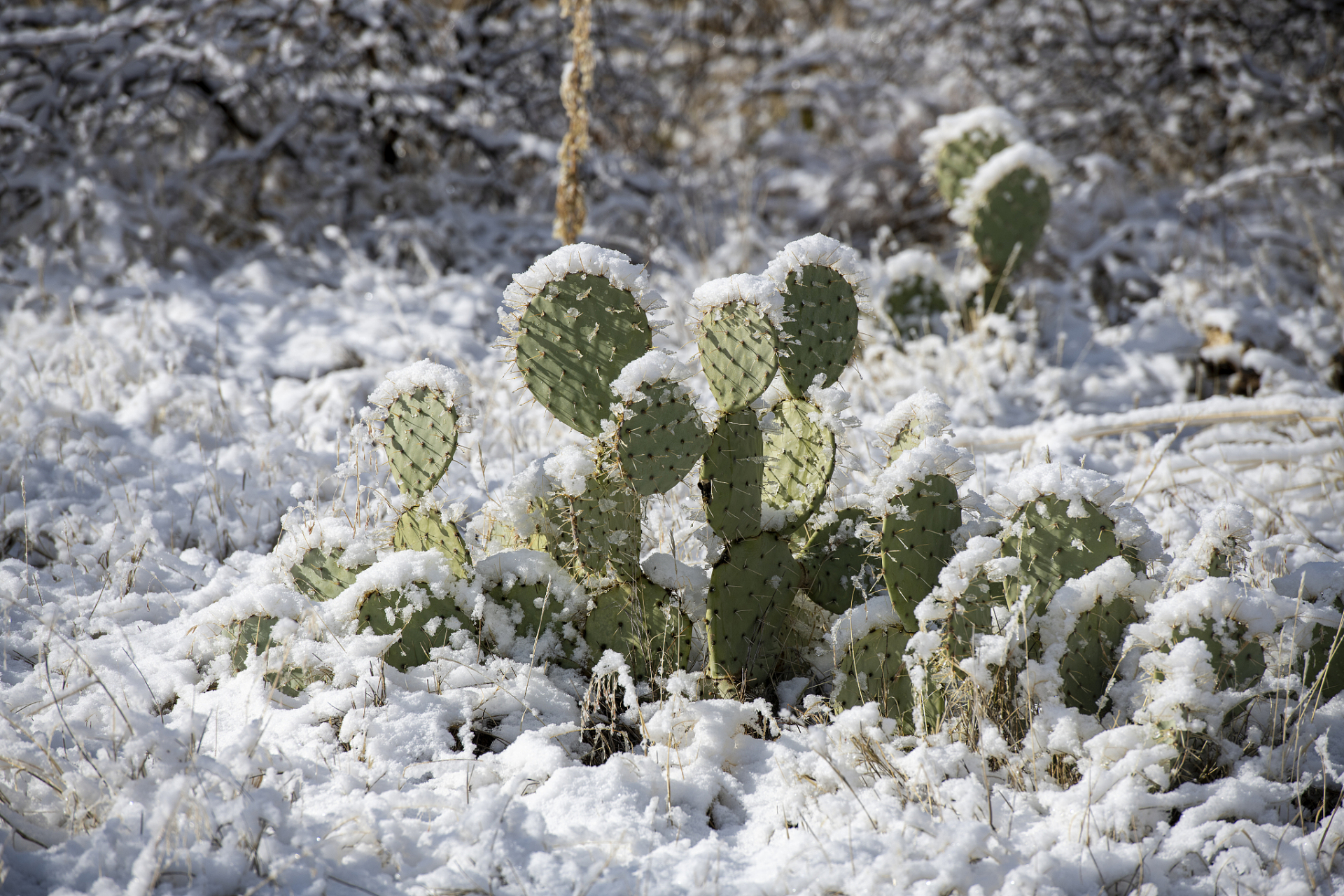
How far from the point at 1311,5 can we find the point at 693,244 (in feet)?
15.3

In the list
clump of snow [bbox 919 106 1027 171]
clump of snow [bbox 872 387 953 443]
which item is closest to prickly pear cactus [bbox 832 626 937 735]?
clump of snow [bbox 872 387 953 443]

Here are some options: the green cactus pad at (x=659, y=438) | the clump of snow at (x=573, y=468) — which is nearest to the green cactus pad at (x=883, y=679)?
the green cactus pad at (x=659, y=438)

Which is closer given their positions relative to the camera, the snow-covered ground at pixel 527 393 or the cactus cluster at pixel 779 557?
the snow-covered ground at pixel 527 393

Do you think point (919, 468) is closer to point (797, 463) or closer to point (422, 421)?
point (797, 463)

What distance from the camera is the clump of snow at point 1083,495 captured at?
1920 millimetres

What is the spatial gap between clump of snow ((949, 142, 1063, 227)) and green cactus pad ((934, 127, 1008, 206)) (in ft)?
0.49

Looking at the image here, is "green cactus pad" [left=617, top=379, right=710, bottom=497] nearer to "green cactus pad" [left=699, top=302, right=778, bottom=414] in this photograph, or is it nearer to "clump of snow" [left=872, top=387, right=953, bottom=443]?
"green cactus pad" [left=699, top=302, right=778, bottom=414]

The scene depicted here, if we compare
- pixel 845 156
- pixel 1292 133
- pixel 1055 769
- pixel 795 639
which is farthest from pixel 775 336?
pixel 1292 133

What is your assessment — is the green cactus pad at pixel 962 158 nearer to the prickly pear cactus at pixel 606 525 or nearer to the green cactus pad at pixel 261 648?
the prickly pear cactus at pixel 606 525

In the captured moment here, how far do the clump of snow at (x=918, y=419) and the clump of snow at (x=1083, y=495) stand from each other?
0.69ft

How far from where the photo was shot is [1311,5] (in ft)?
20.6

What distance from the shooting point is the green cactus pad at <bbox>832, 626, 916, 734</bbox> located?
2047 mm

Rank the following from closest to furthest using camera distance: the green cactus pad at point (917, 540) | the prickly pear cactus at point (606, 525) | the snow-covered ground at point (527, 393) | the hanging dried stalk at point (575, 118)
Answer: the snow-covered ground at point (527, 393)
the green cactus pad at point (917, 540)
the prickly pear cactus at point (606, 525)
the hanging dried stalk at point (575, 118)

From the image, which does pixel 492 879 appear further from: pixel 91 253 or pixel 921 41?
pixel 921 41
